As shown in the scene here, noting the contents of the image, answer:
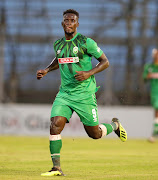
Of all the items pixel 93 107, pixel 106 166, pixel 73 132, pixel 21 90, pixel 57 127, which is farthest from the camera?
pixel 21 90

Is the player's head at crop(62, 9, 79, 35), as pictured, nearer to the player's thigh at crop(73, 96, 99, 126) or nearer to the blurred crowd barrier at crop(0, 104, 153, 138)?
the player's thigh at crop(73, 96, 99, 126)

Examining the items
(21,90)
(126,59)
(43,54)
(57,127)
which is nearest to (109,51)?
(126,59)

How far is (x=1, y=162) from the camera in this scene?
8156mm

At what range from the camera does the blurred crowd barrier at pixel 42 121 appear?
16.1m

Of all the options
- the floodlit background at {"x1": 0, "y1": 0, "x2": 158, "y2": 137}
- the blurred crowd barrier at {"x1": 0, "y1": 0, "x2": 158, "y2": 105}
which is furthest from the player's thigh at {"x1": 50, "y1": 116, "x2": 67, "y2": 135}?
the blurred crowd barrier at {"x1": 0, "y1": 0, "x2": 158, "y2": 105}

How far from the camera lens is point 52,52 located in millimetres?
18500

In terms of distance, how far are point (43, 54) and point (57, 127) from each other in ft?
41.4

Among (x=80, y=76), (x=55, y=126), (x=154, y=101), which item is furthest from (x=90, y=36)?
(x=55, y=126)

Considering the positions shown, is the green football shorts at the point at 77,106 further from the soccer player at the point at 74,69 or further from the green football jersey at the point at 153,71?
the green football jersey at the point at 153,71

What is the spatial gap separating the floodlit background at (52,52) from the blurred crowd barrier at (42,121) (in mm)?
33

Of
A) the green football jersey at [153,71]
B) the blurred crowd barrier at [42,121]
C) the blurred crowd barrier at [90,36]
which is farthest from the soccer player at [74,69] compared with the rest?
the blurred crowd barrier at [90,36]

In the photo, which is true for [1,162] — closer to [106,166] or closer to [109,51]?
[106,166]

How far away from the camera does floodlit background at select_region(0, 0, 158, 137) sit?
1664 cm

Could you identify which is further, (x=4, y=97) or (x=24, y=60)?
(x=24, y=60)
